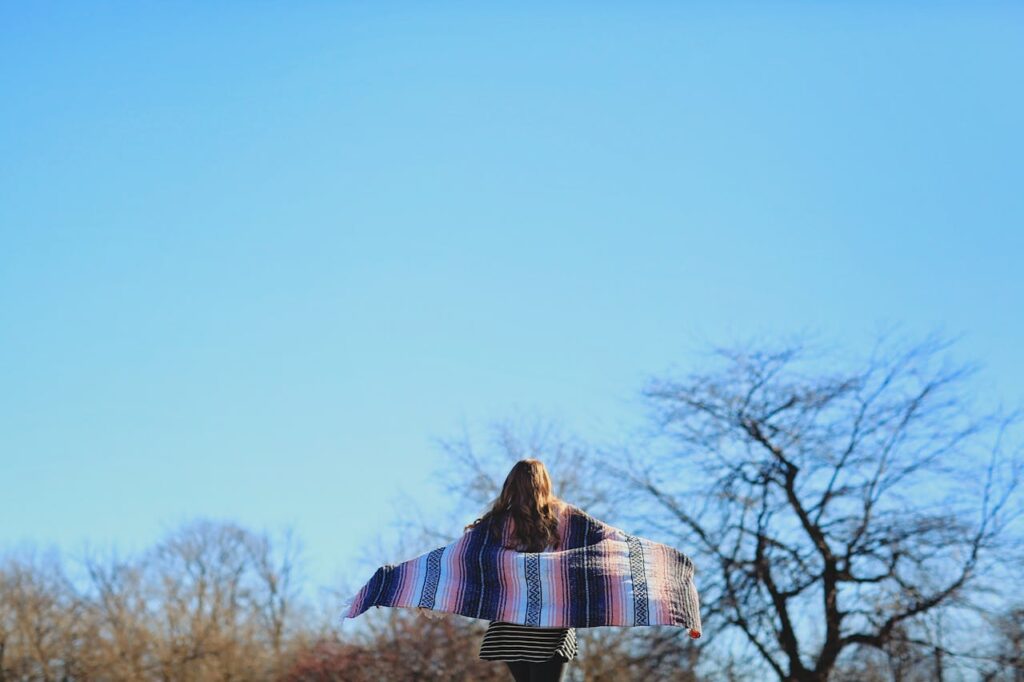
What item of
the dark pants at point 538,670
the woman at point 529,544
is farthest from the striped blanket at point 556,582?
the dark pants at point 538,670

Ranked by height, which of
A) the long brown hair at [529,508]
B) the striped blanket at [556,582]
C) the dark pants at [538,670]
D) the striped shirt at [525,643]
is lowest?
the dark pants at [538,670]

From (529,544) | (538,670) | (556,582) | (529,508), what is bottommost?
(538,670)

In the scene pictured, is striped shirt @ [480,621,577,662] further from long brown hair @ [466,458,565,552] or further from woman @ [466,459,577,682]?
long brown hair @ [466,458,565,552]

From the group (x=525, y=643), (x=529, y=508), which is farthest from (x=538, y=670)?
(x=529, y=508)

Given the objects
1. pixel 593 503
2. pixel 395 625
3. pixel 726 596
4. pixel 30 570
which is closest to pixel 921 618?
pixel 726 596

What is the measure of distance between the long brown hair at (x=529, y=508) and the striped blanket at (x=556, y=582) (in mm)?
43

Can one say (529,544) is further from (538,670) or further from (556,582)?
(538,670)

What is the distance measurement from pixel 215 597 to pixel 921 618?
2693 centimetres

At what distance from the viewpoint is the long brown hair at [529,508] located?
5.14 metres

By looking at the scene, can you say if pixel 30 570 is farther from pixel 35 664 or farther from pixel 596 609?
pixel 596 609

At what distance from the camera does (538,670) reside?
16.3ft

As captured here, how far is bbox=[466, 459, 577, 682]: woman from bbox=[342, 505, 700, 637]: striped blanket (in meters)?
0.04

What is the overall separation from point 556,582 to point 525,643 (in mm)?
290

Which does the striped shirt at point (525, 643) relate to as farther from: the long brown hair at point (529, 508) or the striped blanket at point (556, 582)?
the long brown hair at point (529, 508)
